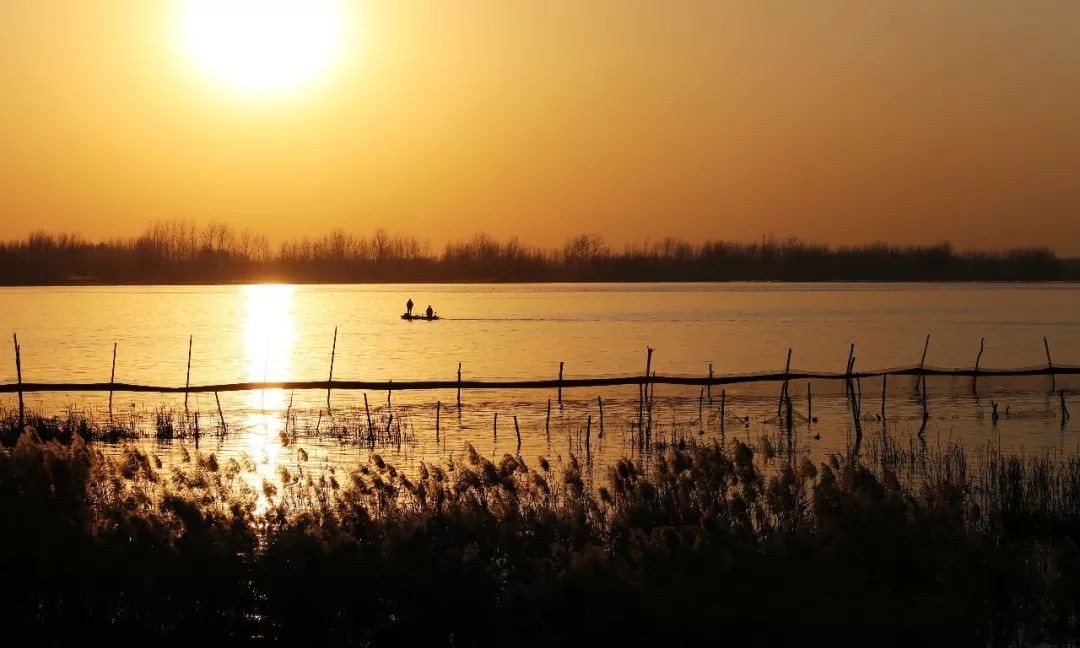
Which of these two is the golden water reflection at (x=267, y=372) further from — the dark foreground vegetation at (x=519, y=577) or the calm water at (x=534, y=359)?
the dark foreground vegetation at (x=519, y=577)

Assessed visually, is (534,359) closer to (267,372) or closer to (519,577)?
(267,372)

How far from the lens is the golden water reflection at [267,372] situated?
22750 millimetres

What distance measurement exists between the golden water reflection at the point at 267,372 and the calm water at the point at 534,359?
0.12m

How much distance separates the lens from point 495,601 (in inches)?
332

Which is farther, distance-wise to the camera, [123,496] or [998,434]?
[998,434]

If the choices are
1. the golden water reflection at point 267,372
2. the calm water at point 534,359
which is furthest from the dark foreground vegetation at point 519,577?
the calm water at point 534,359

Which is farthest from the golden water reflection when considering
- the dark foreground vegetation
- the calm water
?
the dark foreground vegetation

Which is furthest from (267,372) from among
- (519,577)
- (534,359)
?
(519,577)

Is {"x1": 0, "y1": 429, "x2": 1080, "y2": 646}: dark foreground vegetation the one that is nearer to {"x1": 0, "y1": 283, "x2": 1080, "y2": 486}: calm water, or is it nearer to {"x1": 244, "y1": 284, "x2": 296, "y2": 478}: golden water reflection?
{"x1": 244, "y1": 284, "x2": 296, "y2": 478}: golden water reflection

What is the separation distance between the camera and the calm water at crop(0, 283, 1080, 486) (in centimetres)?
2550

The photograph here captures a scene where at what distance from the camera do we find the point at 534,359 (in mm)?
50625

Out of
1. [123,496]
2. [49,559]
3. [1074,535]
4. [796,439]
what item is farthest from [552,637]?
[796,439]

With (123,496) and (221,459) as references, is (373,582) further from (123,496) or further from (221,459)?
(221,459)

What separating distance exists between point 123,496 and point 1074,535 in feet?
32.8
